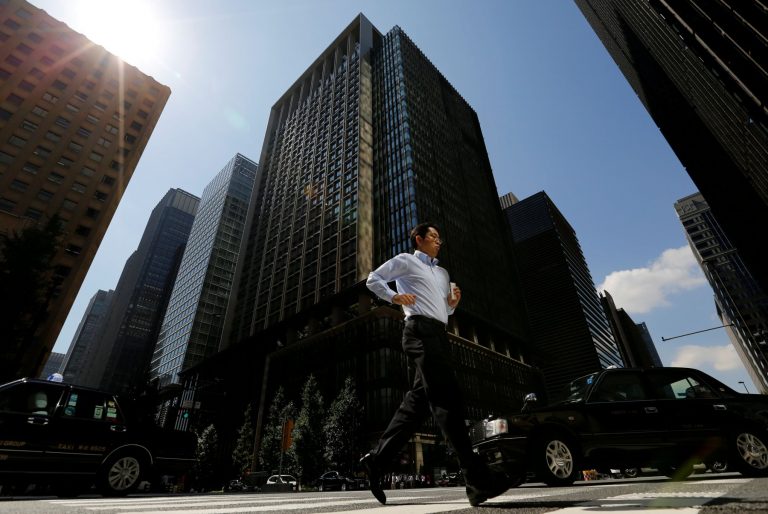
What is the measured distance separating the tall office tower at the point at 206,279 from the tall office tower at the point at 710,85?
294 ft

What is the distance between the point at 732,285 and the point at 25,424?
13045cm

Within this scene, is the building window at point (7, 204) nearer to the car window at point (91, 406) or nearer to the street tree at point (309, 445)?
the street tree at point (309, 445)

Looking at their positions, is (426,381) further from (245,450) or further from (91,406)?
(245,450)

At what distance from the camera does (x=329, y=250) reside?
201 feet

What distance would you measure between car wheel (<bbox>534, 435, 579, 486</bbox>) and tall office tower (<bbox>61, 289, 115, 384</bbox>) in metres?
165

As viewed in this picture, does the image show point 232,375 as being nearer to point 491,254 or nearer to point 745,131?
point 491,254

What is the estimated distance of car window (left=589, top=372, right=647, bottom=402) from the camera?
17.7 feet

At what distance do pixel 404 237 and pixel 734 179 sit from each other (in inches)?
1433

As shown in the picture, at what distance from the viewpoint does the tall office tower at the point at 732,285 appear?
88.6 metres

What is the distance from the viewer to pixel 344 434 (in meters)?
35.2

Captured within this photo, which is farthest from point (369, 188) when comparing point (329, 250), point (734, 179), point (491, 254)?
point (734, 179)

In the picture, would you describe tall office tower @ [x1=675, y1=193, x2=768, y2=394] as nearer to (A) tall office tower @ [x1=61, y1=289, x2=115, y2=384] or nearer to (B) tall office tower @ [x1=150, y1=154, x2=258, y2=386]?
(B) tall office tower @ [x1=150, y1=154, x2=258, y2=386]

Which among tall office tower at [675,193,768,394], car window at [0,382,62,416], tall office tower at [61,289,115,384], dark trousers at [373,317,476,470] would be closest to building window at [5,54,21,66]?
car window at [0,382,62,416]

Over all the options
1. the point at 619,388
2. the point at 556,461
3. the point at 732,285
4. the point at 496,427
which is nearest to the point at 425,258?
the point at 496,427
